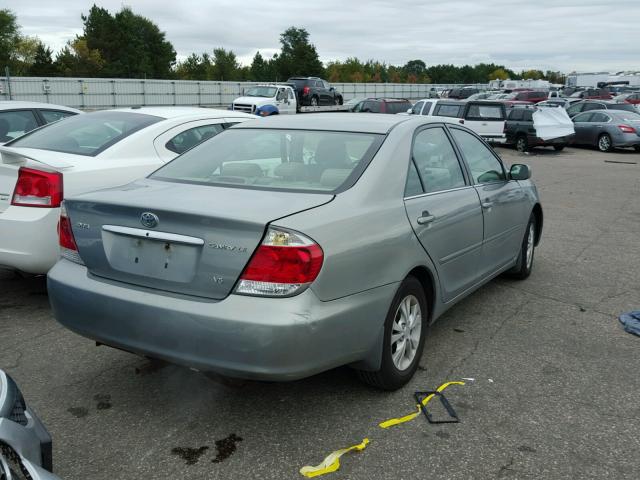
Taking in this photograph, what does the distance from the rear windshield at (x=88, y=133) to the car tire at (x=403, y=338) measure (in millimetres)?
3157

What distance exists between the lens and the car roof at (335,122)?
406 cm

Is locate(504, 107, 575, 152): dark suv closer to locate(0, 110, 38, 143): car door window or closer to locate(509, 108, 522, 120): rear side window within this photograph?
locate(509, 108, 522, 120): rear side window

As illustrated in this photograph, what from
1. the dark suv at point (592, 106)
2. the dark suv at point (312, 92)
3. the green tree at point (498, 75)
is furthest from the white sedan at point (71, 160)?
the green tree at point (498, 75)

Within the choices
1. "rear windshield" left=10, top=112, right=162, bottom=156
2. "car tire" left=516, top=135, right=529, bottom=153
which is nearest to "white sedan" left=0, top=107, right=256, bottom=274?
"rear windshield" left=10, top=112, right=162, bottom=156

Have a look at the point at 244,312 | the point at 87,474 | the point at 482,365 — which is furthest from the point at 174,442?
the point at 482,365

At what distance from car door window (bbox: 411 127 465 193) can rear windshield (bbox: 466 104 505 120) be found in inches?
720

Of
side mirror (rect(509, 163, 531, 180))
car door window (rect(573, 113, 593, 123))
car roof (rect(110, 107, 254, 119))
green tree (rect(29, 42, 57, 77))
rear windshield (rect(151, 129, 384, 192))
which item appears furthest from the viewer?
green tree (rect(29, 42, 57, 77))

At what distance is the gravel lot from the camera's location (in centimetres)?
296

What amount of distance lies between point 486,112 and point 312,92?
17970mm

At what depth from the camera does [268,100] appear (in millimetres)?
27469

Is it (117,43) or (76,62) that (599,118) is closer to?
(76,62)

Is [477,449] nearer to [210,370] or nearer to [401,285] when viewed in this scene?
[401,285]

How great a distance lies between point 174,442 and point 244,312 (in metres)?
0.82

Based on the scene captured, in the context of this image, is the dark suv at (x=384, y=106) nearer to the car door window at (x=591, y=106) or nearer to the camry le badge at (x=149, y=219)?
the car door window at (x=591, y=106)
